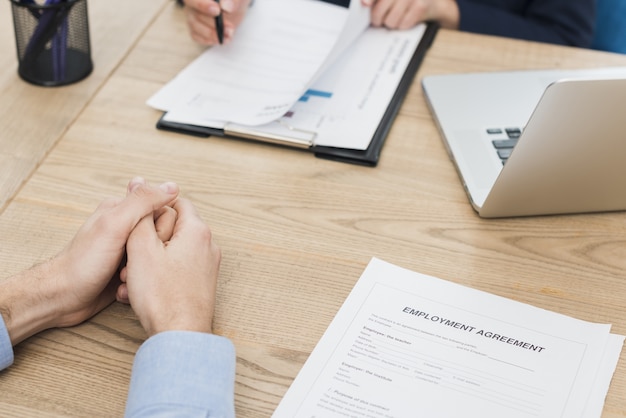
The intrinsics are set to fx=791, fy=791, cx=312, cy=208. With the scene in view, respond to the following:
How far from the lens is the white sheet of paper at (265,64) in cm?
115

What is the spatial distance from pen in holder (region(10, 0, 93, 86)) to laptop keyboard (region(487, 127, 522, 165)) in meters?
0.62

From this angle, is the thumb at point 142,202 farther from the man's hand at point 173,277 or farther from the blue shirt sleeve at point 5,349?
the blue shirt sleeve at point 5,349

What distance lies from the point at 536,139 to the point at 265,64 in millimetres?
513

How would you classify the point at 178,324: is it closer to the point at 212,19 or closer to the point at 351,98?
the point at 351,98

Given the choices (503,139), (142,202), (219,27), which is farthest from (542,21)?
(142,202)

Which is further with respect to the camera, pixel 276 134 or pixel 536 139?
pixel 276 134

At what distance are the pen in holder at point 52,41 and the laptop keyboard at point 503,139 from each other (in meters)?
0.62

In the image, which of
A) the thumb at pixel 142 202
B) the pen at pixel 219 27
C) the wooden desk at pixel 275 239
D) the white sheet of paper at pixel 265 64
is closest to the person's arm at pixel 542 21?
the white sheet of paper at pixel 265 64

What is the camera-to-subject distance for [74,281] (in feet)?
2.64

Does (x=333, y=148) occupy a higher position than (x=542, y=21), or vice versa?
(x=333, y=148)

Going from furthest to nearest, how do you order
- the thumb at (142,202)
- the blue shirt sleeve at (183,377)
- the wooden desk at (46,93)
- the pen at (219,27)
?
the pen at (219,27)
the wooden desk at (46,93)
the thumb at (142,202)
the blue shirt sleeve at (183,377)

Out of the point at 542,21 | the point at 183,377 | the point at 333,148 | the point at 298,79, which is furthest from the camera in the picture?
the point at 542,21

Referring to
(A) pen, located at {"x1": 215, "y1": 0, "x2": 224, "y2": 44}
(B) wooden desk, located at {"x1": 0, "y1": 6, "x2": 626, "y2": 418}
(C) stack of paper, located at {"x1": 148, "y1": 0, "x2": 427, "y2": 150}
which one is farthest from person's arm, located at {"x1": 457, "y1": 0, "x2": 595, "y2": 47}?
(A) pen, located at {"x1": 215, "y1": 0, "x2": 224, "y2": 44}

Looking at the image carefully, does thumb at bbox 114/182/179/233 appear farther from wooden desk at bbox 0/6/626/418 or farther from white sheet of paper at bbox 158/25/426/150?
white sheet of paper at bbox 158/25/426/150
